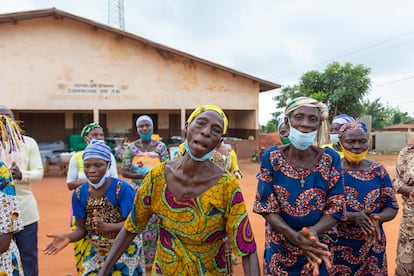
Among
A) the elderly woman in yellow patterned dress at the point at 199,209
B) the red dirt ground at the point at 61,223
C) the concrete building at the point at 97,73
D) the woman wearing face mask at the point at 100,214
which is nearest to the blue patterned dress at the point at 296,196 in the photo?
the elderly woman in yellow patterned dress at the point at 199,209

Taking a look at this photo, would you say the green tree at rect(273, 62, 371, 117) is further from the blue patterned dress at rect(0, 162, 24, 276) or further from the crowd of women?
the blue patterned dress at rect(0, 162, 24, 276)

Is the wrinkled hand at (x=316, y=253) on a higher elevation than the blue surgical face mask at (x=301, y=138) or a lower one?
lower

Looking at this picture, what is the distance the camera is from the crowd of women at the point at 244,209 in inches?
60.6

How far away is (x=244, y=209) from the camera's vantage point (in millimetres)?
1532

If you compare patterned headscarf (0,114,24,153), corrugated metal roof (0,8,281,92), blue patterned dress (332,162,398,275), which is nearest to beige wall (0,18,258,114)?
→ corrugated metal roof (0,8,281,92)

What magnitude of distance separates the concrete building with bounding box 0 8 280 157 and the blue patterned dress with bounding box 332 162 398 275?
39.9 ft

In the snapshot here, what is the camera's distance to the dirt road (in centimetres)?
403

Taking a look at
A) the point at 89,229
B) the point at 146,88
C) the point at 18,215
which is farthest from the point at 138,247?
the point at 146,88

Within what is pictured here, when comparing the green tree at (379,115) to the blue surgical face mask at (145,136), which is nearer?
the blue surgical face mask at (145,136)

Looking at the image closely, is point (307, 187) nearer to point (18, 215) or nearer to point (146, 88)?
point (18, 215)

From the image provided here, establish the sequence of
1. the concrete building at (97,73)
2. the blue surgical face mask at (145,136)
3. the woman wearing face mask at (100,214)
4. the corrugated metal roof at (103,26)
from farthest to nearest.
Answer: the concrete building at (97,73) < the corrugated metal roof at (103,26) < the blue surgical face mask at (145,136) < the woman wearing face mask at (100,214)

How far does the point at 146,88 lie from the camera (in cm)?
1380

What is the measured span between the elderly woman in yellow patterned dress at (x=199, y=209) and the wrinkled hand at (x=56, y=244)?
704 millimetres

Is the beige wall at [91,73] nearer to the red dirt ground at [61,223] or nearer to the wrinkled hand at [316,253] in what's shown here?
the red dirt ground at [61,223]
